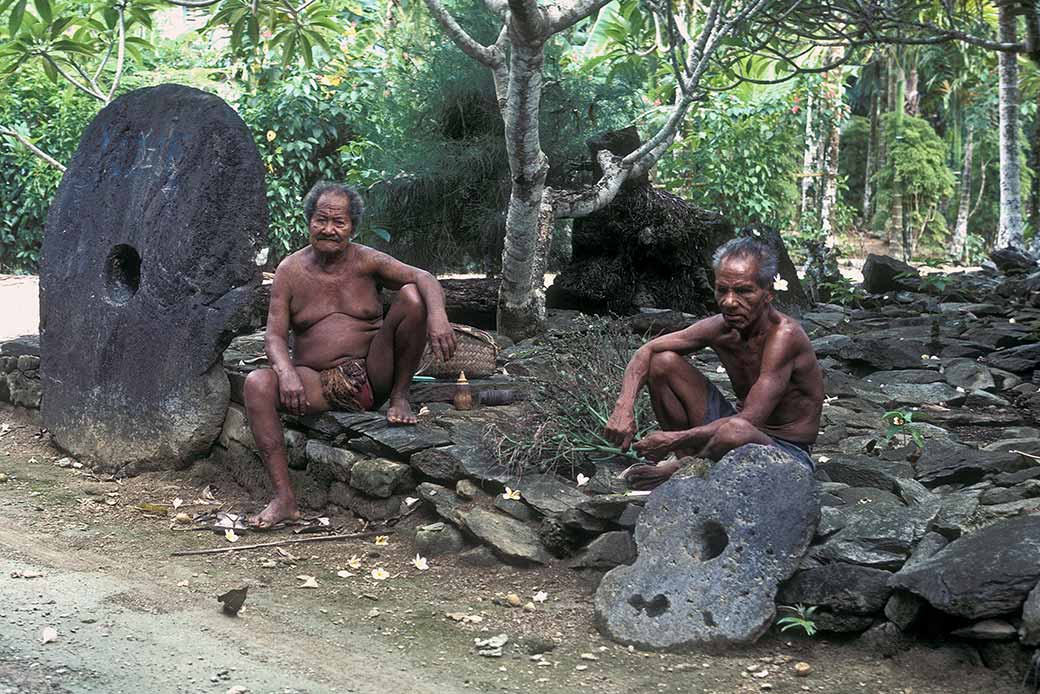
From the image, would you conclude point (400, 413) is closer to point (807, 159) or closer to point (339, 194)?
point (339, 194)

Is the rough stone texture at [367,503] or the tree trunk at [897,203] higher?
the tree trunk at [897,203]

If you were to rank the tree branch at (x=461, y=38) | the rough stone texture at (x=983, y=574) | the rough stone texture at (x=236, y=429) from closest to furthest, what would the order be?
the rough stone texture at (x=983, y=574) < the rough stone texture at (x=236, y=429) < the tree branch at (x=461, y=38)

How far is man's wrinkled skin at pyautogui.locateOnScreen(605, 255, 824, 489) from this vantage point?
4.06 meters

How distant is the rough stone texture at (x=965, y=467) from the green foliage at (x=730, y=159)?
310 inches

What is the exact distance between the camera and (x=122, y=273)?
19.1 ft

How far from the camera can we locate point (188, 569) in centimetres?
443

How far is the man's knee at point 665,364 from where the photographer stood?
14.0 feet

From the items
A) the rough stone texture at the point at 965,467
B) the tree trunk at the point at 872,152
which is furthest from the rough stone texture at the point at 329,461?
the tree trunk at the point at 872,152

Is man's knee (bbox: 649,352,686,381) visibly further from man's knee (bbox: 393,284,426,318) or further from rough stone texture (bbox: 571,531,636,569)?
man's knee (bbox: 393,284,426,318)

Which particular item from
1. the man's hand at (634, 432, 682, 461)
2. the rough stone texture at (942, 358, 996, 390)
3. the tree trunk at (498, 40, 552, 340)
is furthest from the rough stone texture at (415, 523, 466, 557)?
the rough stone texture at (942, 358, 996, 390)

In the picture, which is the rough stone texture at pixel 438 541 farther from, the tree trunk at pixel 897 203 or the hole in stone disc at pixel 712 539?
the tree trunk at pixel 897 203

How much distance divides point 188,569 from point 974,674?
9.15 feet

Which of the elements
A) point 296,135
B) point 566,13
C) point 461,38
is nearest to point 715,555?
point 566,13

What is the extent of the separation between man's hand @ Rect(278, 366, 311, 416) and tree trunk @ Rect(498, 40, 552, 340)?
2241 millimetres
